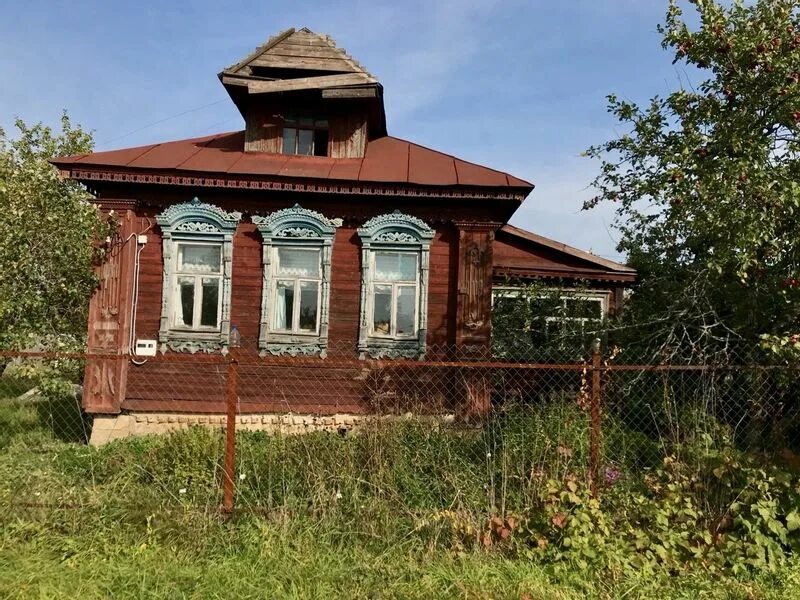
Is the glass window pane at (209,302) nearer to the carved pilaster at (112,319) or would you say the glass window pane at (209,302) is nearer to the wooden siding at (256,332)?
the wooden siding at (256,332)

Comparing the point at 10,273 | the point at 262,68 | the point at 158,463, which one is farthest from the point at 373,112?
the point at 158,463

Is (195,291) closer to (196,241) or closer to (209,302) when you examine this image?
(209,302)

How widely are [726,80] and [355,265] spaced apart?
16.1 ft

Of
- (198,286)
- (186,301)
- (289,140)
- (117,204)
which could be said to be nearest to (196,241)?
(198,286)

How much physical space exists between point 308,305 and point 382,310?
1.04 m

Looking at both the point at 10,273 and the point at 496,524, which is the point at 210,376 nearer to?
the point at 10,273

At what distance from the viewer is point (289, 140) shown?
9.13m

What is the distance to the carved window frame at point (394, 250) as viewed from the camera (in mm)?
8195

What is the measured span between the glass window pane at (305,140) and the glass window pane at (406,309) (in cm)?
271

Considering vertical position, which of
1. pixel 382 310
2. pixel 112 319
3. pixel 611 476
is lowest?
pixel 611 476

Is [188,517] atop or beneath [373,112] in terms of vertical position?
beneath

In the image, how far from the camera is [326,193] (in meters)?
8.08

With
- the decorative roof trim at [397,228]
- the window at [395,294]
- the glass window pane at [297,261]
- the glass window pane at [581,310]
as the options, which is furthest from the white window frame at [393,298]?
the glass window pane at [581,310]

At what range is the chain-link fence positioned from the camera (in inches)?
165
